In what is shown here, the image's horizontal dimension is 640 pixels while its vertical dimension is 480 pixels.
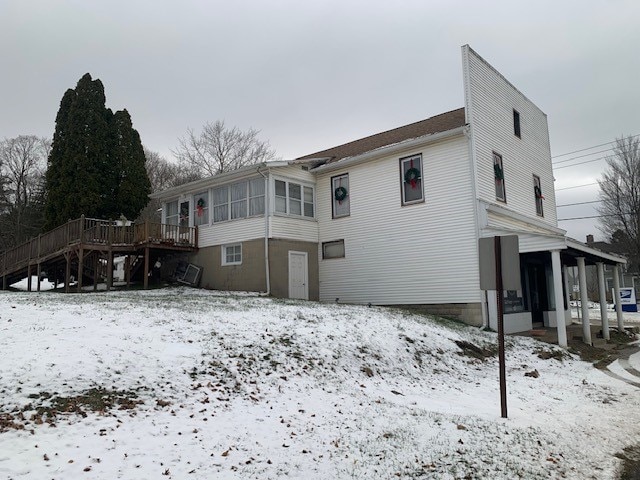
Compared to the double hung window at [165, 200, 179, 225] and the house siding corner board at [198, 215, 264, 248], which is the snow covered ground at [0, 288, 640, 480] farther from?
the double hung window at [165, 200, 179, 225]

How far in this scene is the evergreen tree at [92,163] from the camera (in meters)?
24.9

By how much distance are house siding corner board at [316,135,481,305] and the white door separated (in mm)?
790

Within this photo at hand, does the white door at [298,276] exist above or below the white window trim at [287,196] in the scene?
below

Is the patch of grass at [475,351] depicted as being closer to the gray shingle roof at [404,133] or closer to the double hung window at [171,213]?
the gray shingle roof at [404,133]

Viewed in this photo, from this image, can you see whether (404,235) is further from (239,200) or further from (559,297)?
(239,200)

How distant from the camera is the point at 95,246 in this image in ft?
60.6

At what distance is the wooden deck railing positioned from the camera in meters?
18.6

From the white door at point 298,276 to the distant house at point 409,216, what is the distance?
4 cm

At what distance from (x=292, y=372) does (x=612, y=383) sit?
268 inches

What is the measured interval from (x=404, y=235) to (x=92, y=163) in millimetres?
17530

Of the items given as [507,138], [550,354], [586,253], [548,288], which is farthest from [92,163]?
[586,253]

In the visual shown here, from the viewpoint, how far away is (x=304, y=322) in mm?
10414

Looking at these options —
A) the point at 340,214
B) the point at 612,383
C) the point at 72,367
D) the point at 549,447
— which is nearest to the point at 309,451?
the point at 549,447

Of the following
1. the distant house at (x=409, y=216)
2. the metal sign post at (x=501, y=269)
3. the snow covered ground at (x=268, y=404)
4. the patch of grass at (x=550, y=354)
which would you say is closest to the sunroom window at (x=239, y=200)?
the distant house at (x=409, y=216)
